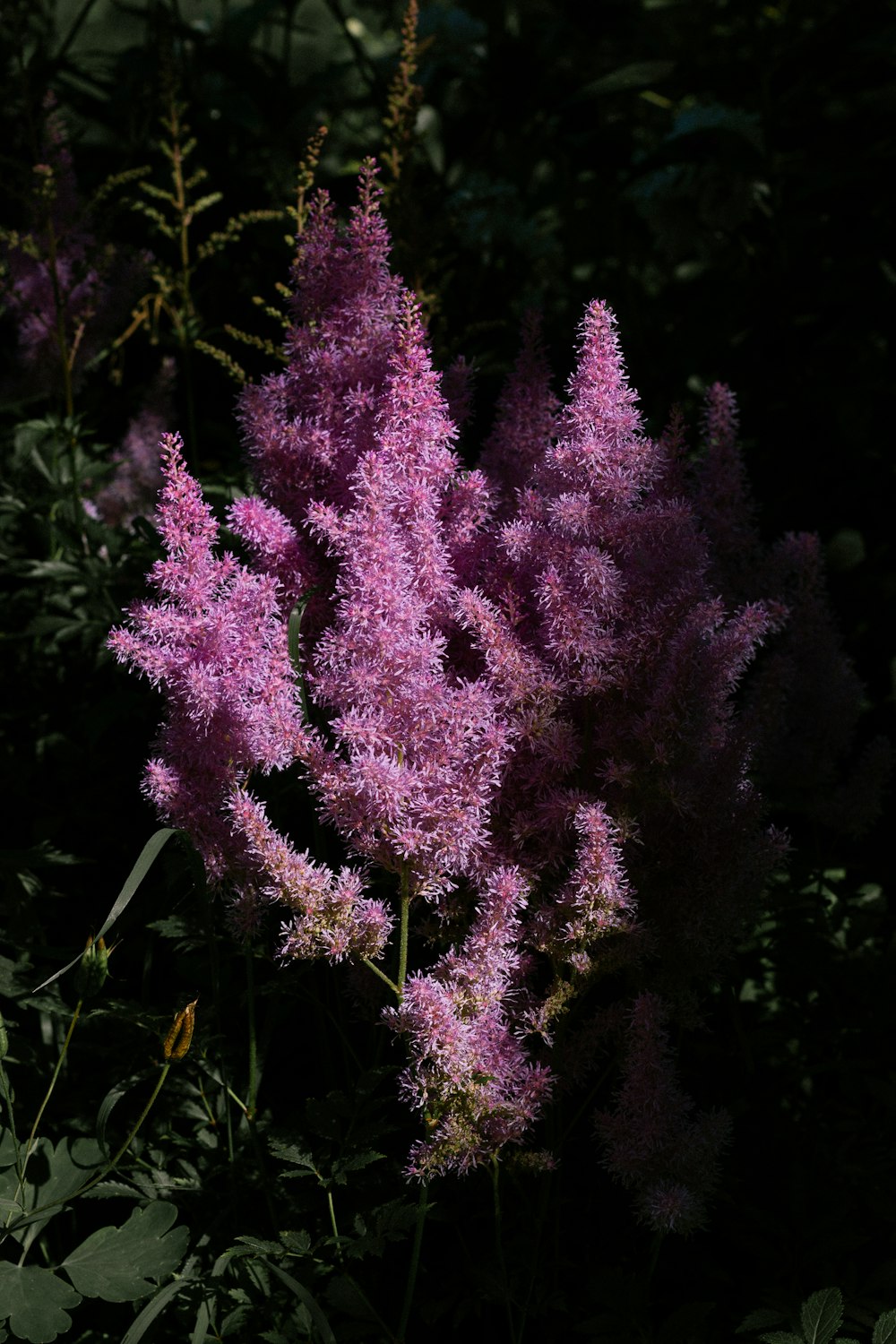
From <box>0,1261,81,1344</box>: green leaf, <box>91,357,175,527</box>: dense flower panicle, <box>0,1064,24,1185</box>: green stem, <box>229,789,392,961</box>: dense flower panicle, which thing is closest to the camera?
<box>229,789,392,961</box>: dense flower panicle

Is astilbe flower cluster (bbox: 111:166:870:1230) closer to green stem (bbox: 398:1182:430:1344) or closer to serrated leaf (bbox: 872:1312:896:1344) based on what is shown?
green stem (bbox: 398:1182:430:1344)

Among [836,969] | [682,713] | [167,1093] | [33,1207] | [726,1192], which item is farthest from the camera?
[836,969]

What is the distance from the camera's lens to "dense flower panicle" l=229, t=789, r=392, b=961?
120 centimetres

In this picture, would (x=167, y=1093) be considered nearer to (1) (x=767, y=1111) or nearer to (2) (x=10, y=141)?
Answer: (1) (x=767, y=1111)

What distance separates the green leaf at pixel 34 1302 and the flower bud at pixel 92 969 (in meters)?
0.31

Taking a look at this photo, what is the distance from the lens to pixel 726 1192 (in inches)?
66.0

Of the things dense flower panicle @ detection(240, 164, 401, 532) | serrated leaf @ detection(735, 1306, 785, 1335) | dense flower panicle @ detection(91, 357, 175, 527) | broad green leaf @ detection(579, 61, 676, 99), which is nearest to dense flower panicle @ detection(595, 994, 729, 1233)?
serrated leaf @ detection(735, 1306, 785, 1335)

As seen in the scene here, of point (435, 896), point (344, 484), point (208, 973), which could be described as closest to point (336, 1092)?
point (435, 896)

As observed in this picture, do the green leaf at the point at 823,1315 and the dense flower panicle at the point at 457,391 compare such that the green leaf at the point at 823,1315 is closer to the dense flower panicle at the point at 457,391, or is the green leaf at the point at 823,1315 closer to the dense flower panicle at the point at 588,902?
the dense flower panicle at the point at 588,902

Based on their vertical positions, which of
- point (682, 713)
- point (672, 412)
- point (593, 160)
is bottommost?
point (682, 713)

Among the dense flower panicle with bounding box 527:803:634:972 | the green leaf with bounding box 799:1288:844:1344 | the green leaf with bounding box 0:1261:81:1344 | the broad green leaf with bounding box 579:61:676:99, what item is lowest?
the green leaf with bounding box 0:1261:81:1344

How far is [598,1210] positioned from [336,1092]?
0.47 metres

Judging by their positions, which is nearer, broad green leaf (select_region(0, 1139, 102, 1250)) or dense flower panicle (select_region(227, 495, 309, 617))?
dense flower panicle (select_region(227, 495, 309, 617))

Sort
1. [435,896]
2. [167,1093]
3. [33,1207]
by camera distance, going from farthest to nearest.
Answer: [167,1093] < [33,1207] < [435,896]
